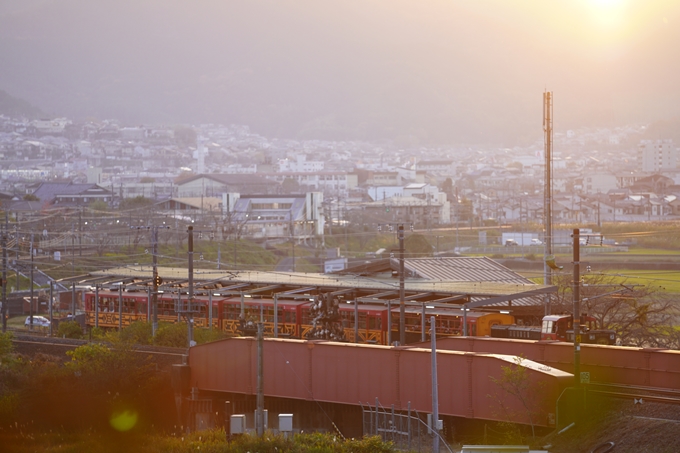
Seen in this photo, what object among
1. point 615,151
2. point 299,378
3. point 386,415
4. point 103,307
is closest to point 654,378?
point 386,415

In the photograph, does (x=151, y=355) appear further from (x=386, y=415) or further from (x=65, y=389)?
(x=386, y=415)

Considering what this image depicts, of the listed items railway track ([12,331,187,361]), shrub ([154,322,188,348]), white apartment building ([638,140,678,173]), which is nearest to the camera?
railway track ([12,331,187,361])

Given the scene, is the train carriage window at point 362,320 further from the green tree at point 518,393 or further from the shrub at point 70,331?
the shrub at point 70,331

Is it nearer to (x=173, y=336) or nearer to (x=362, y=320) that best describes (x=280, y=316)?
(x=362, y=320)

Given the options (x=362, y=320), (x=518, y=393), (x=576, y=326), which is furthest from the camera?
(x=362, y=320)

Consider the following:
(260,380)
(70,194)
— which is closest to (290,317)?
(260,380)

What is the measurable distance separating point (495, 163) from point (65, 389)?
550ft

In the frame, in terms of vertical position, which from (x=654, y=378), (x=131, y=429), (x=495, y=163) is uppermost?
(x=495, y=163)

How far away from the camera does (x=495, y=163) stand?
594ft

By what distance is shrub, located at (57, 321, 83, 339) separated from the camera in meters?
26.4

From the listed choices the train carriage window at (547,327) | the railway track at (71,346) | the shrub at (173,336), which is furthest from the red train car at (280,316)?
the train carriage window at (547,327)

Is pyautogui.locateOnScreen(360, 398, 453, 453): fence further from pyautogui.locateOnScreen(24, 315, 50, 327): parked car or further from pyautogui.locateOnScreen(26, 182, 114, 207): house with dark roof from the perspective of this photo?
pyautogui.locateOnScreen(26, 182, 114, 207): house with dark roof

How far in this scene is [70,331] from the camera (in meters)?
26.4

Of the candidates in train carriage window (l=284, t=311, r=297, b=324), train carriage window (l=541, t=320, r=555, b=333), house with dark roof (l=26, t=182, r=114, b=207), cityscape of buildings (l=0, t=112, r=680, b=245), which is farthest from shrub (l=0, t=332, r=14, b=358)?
house with dark roof (l=26, t=182, r=114, b=207)
